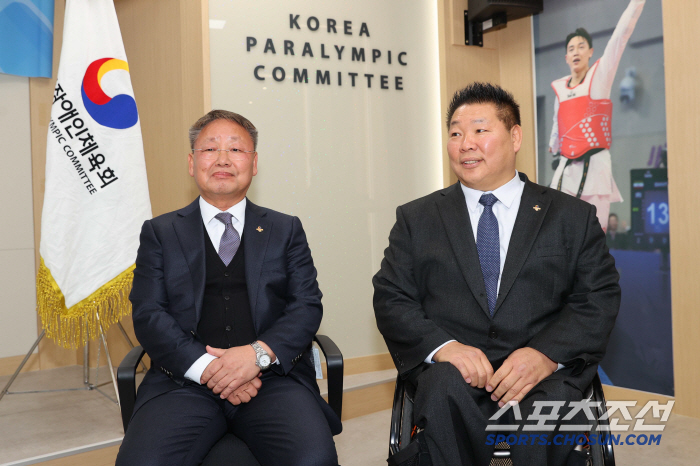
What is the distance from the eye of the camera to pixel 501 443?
1.82 metres

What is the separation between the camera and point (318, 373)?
231 cm

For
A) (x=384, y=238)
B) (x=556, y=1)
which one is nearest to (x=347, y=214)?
(x=384, y=238)

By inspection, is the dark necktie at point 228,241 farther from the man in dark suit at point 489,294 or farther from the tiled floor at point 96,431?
the tiled floor at point 96,431

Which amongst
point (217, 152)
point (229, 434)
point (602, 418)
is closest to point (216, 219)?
point (217, 152)

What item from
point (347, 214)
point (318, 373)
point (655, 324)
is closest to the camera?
point (318, 373)

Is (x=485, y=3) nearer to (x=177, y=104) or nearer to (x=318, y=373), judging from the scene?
(x=177, y=104)

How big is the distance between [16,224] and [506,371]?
12.0 ft

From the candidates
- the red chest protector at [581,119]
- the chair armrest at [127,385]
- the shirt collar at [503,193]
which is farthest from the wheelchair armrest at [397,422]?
the red chest protector at [581,119]

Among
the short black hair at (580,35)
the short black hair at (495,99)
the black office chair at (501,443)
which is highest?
the short black hair at (580,35)

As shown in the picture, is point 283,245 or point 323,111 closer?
point 283,245

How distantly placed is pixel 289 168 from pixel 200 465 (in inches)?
87.8

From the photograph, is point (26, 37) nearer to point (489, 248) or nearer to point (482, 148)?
point (482, 148)

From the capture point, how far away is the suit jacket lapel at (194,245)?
2211 millimetres

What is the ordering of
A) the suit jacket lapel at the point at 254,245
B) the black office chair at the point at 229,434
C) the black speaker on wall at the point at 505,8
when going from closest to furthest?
the black office chair at the point at 229,434
the suit jacket lapel at the point at 254,245
the black speaker on wall at the point at 505,8
